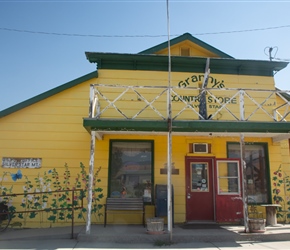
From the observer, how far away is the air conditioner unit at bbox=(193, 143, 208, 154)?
10305 mm

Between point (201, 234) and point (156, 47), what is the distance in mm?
6895

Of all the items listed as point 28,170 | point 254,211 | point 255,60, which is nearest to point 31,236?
point 28,170

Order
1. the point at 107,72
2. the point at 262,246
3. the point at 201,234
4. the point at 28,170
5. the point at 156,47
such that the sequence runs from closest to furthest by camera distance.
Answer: the point at 262,246, the point at 201,234, the point at 28,170, the point at 107,72, the point at 156,47

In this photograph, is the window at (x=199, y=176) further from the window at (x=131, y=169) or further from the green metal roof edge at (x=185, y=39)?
the green metal roof edge at (x=185, y=39)

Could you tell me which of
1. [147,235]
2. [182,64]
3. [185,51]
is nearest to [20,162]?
[147,235]

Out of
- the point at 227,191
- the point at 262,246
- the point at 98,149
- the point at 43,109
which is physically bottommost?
the point at 262,246

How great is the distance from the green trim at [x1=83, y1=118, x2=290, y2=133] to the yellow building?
0.95 meters

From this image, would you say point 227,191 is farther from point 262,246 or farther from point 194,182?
point 262,246

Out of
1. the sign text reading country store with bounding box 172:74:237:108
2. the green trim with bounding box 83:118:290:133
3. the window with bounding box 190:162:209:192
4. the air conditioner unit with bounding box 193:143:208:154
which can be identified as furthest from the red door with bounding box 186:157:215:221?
the green trim with bounding box 83:118:290:133

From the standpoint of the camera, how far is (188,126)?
820cm

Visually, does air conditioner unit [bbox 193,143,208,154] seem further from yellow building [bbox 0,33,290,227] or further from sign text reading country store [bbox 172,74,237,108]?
sign text reading country store [bbox 172,74,237,108]

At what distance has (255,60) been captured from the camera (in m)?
11.1

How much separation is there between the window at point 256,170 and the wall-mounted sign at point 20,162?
6.51 meters

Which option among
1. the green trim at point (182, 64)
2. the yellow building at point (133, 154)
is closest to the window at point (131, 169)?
the yellow building at point (133, 154)
